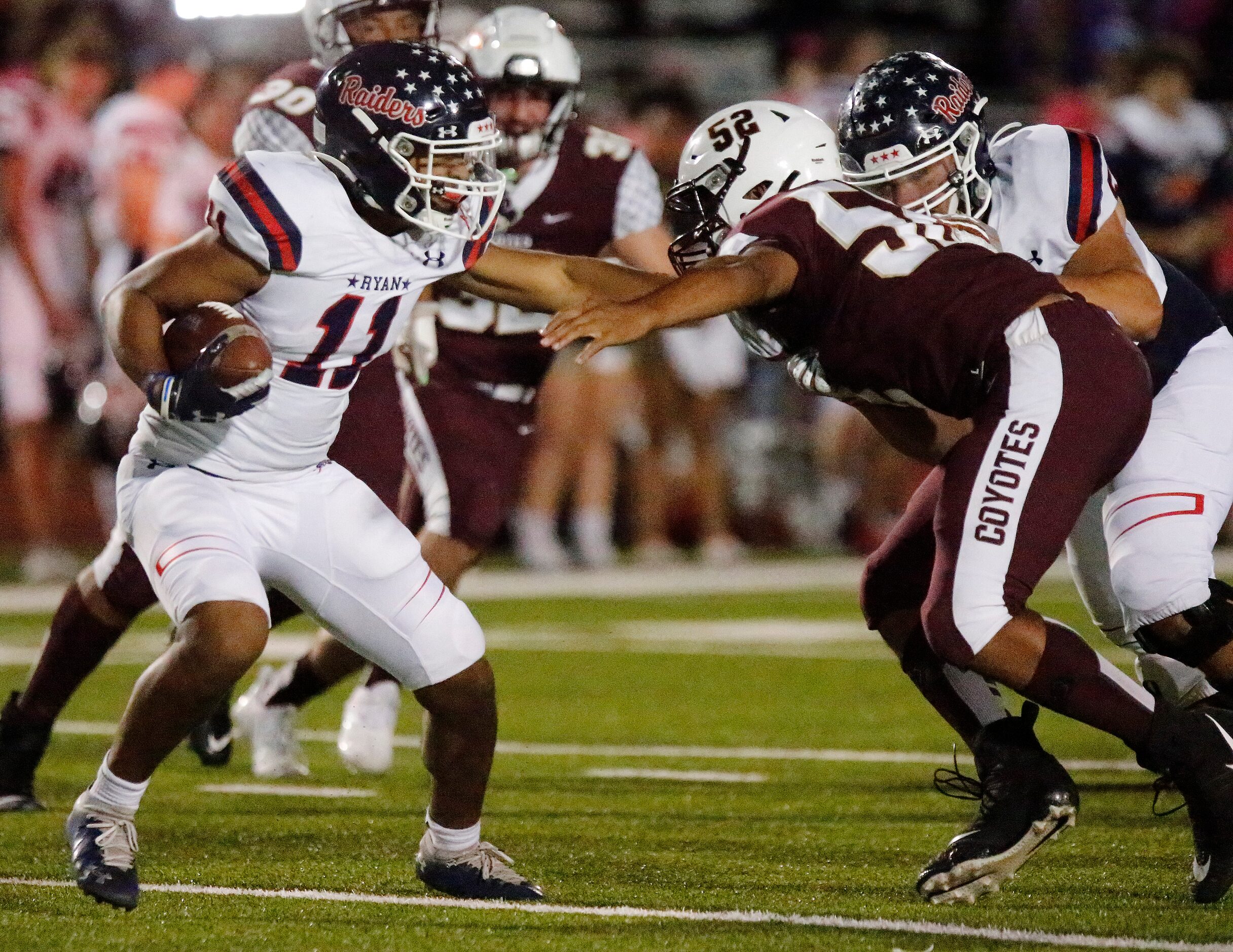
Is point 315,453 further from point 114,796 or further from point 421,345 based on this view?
point 421,345

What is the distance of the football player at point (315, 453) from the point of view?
10.7 ft

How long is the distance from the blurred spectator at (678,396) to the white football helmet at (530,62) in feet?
13.7

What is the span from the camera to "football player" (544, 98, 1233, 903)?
325cm

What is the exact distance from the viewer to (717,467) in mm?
9688

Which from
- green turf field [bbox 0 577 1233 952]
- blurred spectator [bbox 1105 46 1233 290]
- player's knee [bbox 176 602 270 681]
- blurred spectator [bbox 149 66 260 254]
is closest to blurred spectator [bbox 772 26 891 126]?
blurred spectator [bbox 1105 46 1233 290]

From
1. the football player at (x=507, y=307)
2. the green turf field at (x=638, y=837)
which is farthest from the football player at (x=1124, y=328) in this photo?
the football player at (x=507, y=307)

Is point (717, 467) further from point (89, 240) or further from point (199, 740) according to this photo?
point (199, 740)

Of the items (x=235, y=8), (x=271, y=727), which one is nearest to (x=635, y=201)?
(x=271, y=727)

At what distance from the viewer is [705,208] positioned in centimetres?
383

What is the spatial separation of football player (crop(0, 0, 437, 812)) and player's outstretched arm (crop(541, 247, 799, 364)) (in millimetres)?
1229

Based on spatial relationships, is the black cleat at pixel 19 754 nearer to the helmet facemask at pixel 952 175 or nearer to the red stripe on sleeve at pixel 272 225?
the red stripe on sleeve at pixel 272 225

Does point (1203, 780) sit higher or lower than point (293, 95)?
lower

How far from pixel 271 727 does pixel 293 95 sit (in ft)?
5.17

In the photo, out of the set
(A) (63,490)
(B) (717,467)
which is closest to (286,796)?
(B) (717,467)
